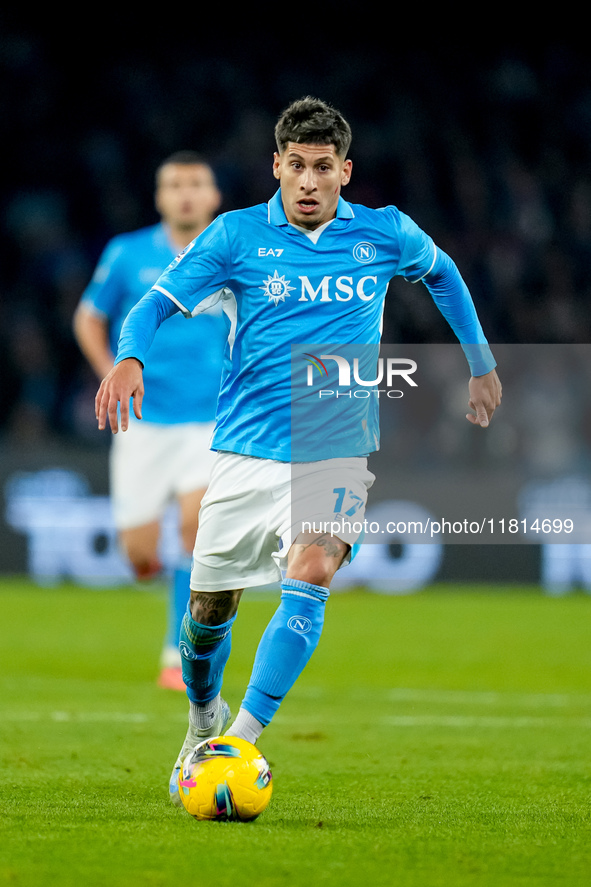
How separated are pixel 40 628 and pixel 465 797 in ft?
17.7

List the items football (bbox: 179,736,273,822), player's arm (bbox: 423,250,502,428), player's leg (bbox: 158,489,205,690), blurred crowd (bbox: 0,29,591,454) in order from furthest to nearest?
blurred crowd (bbox: 0,29,591,454) → player's leg (bbox: 158,489,205,690) → player's arm (bbox: 423,250,502,428) → football (bbox: 179,736,273,822)

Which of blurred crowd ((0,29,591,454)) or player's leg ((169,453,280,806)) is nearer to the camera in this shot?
player's leg ((169,453,280,806))

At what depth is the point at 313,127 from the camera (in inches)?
142

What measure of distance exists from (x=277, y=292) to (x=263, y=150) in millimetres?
13268

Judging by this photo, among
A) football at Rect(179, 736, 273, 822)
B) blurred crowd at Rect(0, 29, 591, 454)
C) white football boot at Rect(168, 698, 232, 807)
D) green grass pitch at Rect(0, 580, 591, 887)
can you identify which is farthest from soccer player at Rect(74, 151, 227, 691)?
blurred crowd at Rect(0, 29, 591, 454)

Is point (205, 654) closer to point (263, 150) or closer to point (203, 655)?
point (203, 655)

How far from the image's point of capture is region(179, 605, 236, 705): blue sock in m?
3.65

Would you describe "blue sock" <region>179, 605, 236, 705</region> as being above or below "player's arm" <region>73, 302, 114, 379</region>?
below

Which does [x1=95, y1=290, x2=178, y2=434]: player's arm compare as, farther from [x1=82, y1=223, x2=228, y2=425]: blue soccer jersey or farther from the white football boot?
[x1=82, y1=223, x2=228, y2=425]: blue soccer jersey

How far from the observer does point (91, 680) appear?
638 centimetres

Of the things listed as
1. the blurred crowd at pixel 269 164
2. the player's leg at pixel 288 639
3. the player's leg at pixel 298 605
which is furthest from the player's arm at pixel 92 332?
the blurred crowd at pixel 269 164

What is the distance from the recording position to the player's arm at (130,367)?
324cm

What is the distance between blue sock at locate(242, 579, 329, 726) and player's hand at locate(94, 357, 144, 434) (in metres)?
0.64

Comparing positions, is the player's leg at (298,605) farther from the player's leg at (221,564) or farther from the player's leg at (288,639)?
the player's leg at (221,564)
